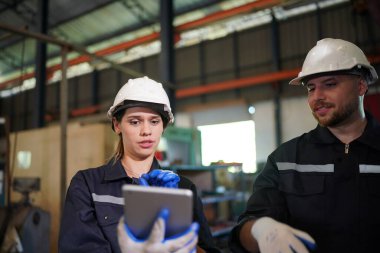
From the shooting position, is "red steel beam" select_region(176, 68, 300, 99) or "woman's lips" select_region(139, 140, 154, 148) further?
"red steel beam" select_region(176, 68, 300, 99)

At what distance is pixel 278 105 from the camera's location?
7.20 m

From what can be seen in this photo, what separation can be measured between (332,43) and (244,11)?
3903 millimetres

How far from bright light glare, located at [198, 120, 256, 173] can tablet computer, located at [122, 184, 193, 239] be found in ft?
14.0

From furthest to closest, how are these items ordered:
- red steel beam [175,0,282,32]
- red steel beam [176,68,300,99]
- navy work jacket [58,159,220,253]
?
red steel beam [176,68,300,99], red steel beam [175,0,282,32], navy work jacket [58,159,220,253]

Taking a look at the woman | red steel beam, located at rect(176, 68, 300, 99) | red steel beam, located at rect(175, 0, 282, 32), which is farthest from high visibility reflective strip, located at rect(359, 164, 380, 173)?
red steel beam, located at rect(176, 68, 300, 99)

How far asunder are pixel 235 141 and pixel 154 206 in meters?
5.90

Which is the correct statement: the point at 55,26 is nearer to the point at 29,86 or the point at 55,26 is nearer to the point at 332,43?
the point at 29,86

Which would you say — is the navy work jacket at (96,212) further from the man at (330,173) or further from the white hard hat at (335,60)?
the white hard hat at (335,60)

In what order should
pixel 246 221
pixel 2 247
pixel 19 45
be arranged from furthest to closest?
1. pixel 19 45
2. pixel 2 247
3. pixel 246 221

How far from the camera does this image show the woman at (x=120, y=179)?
128cm

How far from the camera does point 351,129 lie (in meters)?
1.49

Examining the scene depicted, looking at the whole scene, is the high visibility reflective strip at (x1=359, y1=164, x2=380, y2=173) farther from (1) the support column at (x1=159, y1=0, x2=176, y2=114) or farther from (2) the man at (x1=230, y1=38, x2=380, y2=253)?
(1) the support column at (x1=159, y1=0, x2=176, y2=114)

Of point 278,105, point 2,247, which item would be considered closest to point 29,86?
point 278,105

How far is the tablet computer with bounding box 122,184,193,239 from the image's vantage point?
0.92 metres
